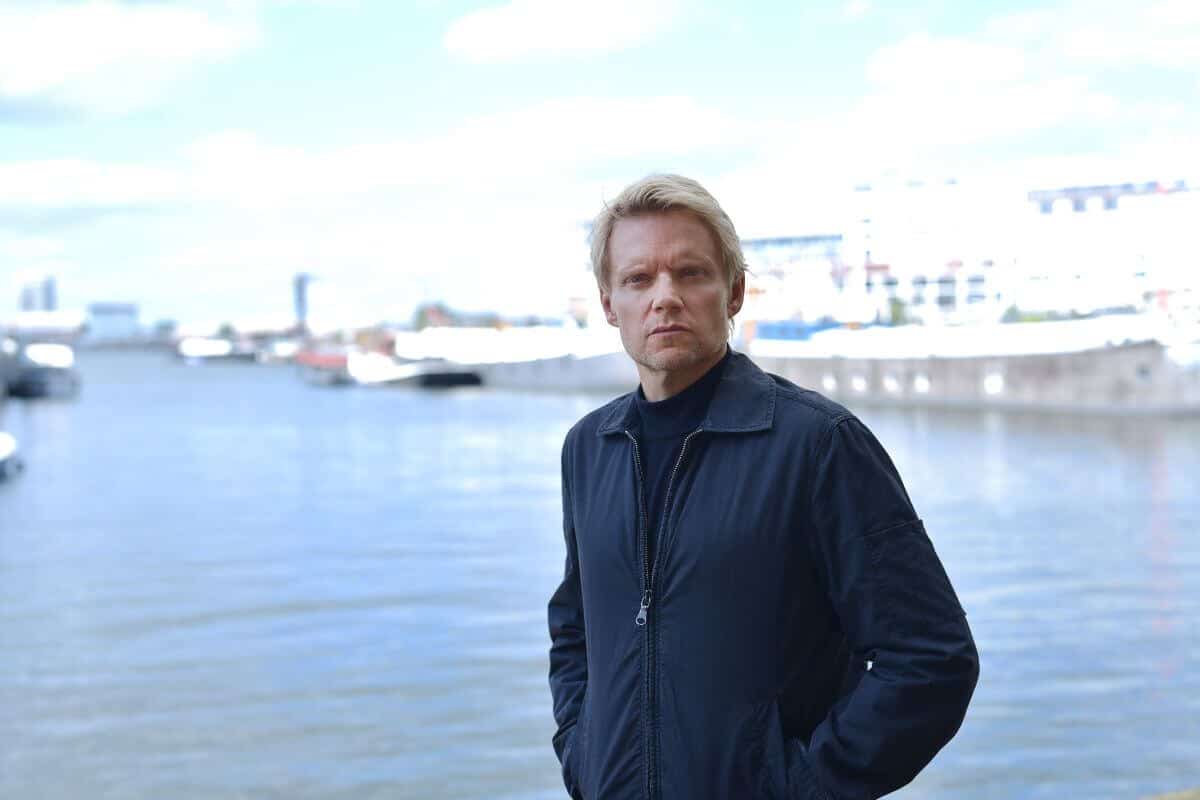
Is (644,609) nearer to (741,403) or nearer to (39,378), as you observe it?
(741,403)

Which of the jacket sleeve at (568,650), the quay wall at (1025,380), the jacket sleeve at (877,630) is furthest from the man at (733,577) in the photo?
the quay wall at (1025,380)

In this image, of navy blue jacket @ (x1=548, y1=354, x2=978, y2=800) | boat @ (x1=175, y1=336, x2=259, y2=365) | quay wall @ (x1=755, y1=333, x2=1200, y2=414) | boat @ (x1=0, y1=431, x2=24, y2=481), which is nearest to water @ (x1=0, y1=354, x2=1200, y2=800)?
boat @ (x1=0, y1=431, x2=24, y2=481)

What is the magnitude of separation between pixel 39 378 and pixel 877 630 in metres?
86.2

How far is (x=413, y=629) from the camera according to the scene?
11.1 m

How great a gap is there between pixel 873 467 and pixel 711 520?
0.23 metres

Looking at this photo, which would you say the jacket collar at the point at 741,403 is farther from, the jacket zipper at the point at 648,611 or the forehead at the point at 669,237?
the forehead at the point at 669,237

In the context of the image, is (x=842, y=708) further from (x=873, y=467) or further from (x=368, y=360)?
(x=368, y=360)

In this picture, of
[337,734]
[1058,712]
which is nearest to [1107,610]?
[1058,712]

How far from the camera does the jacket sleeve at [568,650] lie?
95.0 inches

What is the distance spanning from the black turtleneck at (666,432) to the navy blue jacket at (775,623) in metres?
0.02

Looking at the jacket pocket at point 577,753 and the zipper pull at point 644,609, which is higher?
the zipper pull at point 644,609

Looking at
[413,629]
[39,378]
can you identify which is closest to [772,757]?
[413,629]

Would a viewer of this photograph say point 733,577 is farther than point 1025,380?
No

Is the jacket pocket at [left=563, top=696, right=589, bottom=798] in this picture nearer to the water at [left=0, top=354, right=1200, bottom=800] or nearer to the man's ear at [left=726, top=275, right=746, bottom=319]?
the man's ear at [left=726, top=275, right=746, bottom=319]
